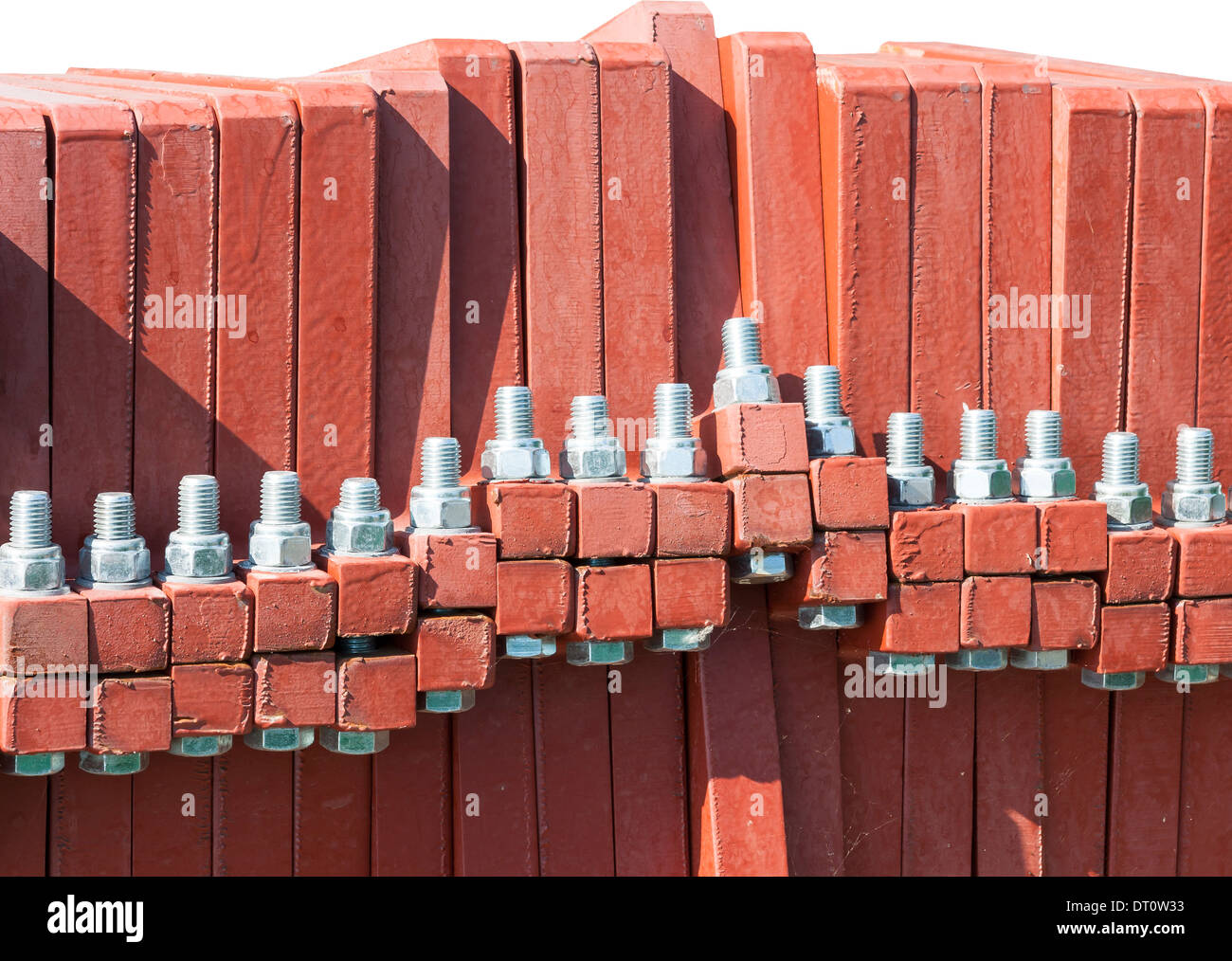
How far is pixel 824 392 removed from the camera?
496cm

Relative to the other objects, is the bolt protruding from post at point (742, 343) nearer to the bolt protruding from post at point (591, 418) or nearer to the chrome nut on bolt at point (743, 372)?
the chrome nut on bolt at point (743, 372)

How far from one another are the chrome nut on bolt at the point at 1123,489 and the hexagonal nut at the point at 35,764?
3455 mm

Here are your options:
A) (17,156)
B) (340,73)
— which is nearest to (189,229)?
(17,156)

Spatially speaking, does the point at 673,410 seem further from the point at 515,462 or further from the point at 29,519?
the point at 29,519

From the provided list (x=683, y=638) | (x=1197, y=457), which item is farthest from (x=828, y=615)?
(x=1197, y=457)

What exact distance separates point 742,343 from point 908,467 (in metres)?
0.71

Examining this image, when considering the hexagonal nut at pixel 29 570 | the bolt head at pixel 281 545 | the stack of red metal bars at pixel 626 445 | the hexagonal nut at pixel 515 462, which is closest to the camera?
the hexagonal nut at pixel 29 570

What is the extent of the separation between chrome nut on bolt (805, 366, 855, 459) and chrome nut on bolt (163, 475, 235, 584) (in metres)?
1.89

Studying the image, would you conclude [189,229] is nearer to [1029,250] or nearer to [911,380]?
[911,380]

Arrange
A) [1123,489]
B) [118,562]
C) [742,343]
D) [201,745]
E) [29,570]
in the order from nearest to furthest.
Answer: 1. [29,570]
2. [118,562]
3. [201,745]
4. [742,343]
5. [1123,489]

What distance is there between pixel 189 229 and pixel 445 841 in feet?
7.09

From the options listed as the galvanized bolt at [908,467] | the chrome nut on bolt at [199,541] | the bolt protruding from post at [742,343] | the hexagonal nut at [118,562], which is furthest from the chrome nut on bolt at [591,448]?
the hexagonal nut at [118,562]

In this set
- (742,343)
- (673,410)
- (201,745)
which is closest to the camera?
(201,745)

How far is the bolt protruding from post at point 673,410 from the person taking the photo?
4.80 m
